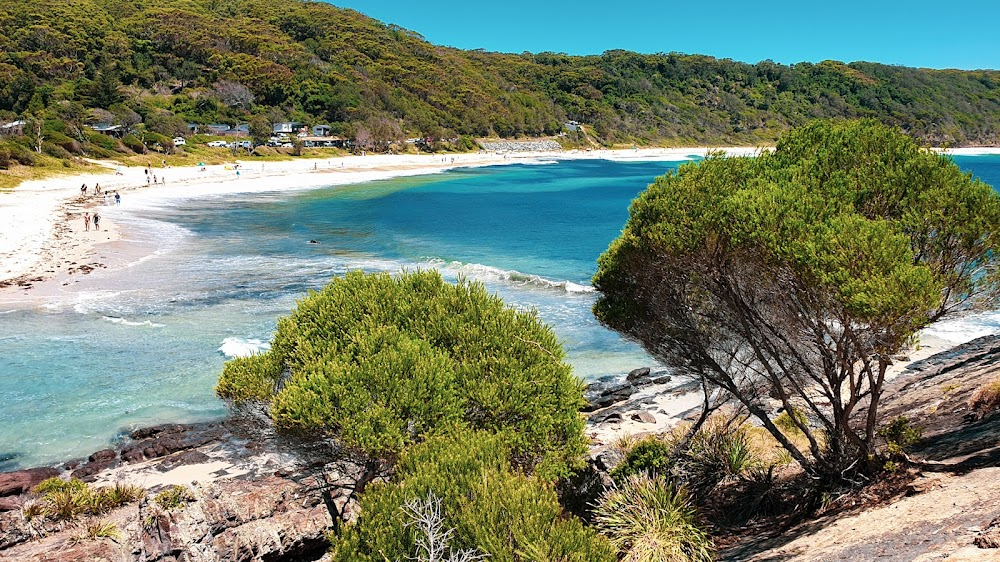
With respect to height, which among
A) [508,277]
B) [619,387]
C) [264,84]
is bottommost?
[619,387]

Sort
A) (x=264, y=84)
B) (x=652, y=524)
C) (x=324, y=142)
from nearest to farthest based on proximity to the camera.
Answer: (x=652, y=524), (x=324, y=142), (x=264, y=84)

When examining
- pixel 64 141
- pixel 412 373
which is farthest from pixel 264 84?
pixel 412 373

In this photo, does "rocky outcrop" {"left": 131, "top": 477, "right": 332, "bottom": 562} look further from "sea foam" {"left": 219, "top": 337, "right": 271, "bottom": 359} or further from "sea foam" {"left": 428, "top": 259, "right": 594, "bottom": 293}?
"sea foam" {"left": 428, "top": 259, "right": 594, "bottom": 293}

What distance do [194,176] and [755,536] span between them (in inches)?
3340

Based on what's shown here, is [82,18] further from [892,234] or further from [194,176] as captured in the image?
[892,234]

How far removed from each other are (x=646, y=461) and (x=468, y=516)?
17.3 ft

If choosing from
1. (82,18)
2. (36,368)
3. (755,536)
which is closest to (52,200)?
(36,368)

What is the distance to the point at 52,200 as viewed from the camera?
170 ft

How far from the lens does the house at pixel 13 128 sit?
7609 cm

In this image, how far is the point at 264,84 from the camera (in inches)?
5098

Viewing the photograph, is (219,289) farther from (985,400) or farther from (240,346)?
(985,400)

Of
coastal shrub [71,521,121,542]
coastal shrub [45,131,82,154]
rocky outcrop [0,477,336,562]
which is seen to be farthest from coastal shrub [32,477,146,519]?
coastal shrub [45,131,82,154]

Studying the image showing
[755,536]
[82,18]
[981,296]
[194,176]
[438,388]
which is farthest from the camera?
[82,18]

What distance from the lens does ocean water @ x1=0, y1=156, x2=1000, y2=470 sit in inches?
714
